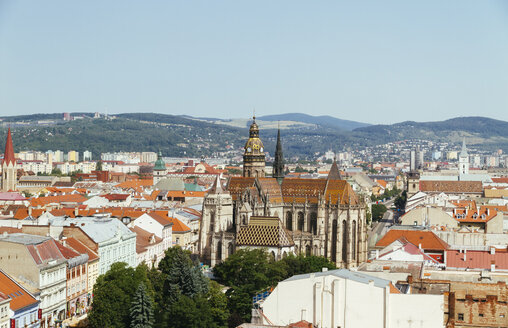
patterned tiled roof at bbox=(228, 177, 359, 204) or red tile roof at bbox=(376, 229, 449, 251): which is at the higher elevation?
patterned tiled roof at bbox=(228, 177, 359, 204)

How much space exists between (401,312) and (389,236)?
52624 millimetres

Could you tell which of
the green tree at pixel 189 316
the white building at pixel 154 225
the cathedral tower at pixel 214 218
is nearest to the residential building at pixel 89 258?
the cathedral tower at pixel 214 218

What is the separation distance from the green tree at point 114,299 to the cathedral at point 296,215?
28.6 meters

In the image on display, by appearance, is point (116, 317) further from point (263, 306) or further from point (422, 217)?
point (422, 217)

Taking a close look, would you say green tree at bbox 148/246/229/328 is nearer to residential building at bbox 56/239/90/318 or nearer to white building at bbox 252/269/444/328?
residential building at bbox 56/239/90/318

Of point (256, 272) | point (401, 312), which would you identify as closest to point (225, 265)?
point (256, 272)

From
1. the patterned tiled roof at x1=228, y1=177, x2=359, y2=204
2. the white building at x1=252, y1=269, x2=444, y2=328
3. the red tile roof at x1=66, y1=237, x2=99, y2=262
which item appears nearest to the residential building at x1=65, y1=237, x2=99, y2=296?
the red tile roof at x1=66, y1=237, x2=99, y2=262

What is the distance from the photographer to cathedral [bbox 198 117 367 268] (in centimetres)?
11125

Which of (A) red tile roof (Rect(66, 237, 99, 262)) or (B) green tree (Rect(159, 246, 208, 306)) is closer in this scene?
(B) green tree (Rect(159, 246, 208, 306))

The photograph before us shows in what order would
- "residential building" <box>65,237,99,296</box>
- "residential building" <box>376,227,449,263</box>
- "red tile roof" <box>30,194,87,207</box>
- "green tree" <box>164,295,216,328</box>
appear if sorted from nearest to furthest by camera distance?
1. "green tree" <box>164,295,216,328</box>
2. "residential building" <box>65,237,99,296</box>
3. "residential building" <box>376,227,449,263</box>
4. "red tile roof" <box>30,194,87,207</box>

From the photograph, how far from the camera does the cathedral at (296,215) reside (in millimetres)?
111250

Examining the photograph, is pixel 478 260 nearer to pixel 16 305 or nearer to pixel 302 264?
pixel 302 264

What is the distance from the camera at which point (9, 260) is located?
77.7 metres

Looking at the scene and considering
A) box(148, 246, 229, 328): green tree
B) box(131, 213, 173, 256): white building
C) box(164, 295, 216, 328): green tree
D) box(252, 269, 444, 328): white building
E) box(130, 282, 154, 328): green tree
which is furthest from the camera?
box(131, 213, 173, 256): white building
